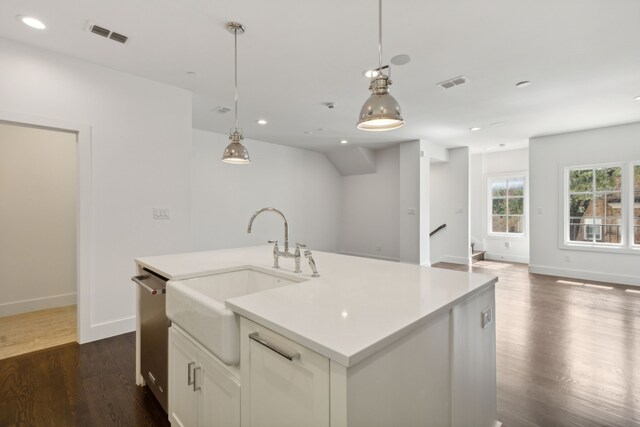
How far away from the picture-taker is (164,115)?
3334 millimetres

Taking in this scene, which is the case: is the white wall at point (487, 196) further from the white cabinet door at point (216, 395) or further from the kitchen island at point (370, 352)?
the white cabinet door at point (216, 395)

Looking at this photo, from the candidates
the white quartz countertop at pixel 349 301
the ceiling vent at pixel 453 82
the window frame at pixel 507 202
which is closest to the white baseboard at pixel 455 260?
the window frame at pixel 507 202

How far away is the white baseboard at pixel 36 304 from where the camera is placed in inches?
138

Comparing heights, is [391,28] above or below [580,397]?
above

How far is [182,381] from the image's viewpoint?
1.51 metres

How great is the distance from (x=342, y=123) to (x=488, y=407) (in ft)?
13.8

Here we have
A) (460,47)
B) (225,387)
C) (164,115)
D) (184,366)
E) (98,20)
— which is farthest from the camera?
(164,115)

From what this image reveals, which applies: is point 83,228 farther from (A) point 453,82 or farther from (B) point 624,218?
(B) point 624,218

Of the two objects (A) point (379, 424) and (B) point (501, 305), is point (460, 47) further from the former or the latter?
(B) point (501, 305)

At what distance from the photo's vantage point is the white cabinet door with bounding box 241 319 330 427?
849 millimetres

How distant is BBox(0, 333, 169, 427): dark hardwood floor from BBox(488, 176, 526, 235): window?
7809 mm

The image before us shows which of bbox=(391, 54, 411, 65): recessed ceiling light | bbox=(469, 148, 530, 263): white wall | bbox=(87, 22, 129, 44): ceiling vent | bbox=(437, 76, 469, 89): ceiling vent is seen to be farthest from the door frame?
bbox=(469, 148, 530, 263): white wall

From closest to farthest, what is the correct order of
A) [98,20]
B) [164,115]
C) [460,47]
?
[98,20] < [460,47] < [164,115]

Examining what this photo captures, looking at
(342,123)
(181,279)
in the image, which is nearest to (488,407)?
(181,279)
